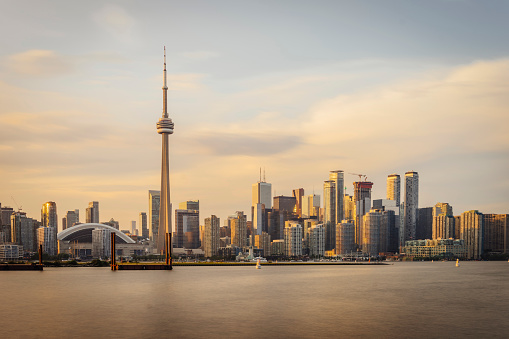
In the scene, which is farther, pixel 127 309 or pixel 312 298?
pixel 312 298

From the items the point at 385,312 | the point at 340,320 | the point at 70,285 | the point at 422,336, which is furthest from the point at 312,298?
the point at 70,285

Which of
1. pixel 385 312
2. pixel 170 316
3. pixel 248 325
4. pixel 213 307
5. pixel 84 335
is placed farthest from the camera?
pixel 213 307

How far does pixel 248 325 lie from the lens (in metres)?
61.2

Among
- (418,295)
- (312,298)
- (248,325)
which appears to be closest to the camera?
(248,325)

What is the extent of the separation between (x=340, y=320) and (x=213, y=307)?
2011cm

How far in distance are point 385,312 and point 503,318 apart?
46.1ft

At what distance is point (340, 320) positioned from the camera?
64812 millimetres

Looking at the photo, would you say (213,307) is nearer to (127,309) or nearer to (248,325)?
(127,309)

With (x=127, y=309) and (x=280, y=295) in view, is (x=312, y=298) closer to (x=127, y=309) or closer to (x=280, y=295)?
(x=280, y=295)

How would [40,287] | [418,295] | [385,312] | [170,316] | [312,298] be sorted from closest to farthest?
1. [170,316]
2. [385,312]
3. [312,298]
4. [418,295]
5. [40,287]

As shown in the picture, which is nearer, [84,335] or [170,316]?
[84,335]

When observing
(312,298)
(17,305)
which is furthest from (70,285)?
(312,298)

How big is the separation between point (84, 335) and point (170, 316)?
1434 cm

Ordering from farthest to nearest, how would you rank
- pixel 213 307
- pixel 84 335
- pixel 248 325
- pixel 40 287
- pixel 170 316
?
pixel 40 287 < pixel 213 307 < pixel 170 316 < pixel 248 325 < pixel 84 335
